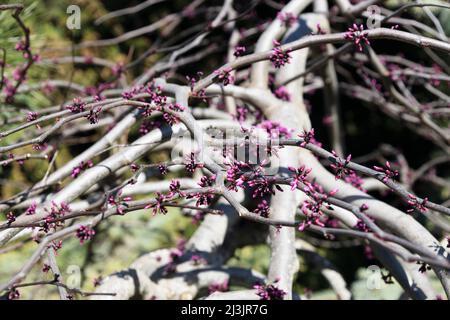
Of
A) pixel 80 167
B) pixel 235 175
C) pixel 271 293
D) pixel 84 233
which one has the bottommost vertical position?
pixel 271 293

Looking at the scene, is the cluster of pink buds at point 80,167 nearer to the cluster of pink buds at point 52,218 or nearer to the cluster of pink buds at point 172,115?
the cluster of pink buds at point 52,218

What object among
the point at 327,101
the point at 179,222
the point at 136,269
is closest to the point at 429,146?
the point at 327,101

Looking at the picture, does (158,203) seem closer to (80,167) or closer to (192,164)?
(192,164)

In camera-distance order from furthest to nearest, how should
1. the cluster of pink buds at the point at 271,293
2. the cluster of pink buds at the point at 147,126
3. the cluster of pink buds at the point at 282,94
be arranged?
the cluster of pink buds at the point at 282,94
the cluster of pink buds at the point at 147,126
the cluster of pink buds at the point at 271,293

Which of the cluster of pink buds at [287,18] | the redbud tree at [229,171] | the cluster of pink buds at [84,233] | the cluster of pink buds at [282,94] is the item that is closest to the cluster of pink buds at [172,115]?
the redbud tree at [229,171]

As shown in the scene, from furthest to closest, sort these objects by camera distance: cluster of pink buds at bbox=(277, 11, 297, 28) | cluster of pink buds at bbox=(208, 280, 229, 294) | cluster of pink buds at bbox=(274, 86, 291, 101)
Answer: cluster of pink buds at bbox=(277, 11, 297, 28) < cluster of pink buds at bbox=(274, 86, 291, 101) < cluster of pink buds at bbox=(208, 280, 229, 294)

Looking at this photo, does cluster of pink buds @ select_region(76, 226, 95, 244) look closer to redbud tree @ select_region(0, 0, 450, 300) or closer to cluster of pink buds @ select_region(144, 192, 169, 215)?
redbud tree @ select_region(0, 0, 450, 300)

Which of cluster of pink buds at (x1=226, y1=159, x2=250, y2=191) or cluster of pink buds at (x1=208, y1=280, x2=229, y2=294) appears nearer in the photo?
cluster of pink buds at (x1=226, y1=159, x2=250, y2=191)

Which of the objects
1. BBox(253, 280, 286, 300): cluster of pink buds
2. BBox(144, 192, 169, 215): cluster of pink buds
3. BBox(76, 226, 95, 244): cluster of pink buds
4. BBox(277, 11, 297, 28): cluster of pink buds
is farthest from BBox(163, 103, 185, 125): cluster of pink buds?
BBox(277, 11, 297, 28): cluster of pink buds

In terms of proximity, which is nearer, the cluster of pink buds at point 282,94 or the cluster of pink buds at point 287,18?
the cluster of pink buds at point 282,94

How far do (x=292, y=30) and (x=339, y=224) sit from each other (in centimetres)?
95

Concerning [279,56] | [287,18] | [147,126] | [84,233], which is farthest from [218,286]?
[287,18]
